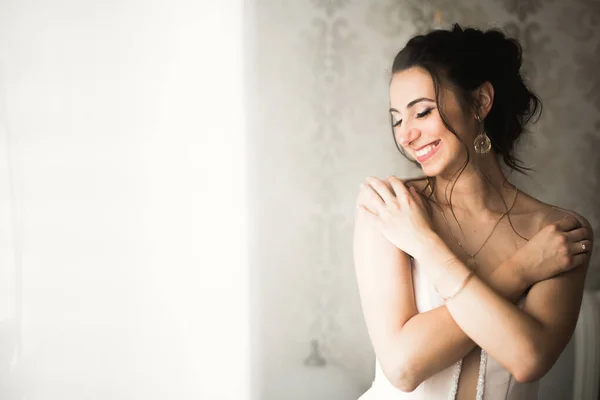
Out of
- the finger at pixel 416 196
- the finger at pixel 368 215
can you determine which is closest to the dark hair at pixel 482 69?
the finger at pixel 416 196

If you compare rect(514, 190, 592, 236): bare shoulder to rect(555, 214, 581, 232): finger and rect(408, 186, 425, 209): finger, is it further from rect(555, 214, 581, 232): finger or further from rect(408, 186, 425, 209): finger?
rect(408, 186, 425, 209): finger

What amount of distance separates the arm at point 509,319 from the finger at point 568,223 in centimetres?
12

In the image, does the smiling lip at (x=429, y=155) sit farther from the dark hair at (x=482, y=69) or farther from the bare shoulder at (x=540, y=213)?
the bare shoulder at (x=540, y=213)

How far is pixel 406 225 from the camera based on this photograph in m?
0.90

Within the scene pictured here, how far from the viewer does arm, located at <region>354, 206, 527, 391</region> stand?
0.86 m

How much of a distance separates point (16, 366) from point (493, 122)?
1.16 meters

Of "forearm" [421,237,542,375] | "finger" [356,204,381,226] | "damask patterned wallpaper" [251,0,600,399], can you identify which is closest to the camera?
"forearm" [421,237,542,375]

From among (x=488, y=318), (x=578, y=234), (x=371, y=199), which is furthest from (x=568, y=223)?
(x=371, y=199)

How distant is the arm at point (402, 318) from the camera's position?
864mm

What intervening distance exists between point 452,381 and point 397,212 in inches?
13.0

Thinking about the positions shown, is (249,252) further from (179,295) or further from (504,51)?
(504,51)

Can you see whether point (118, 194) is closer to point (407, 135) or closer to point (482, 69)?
point (407, 135)

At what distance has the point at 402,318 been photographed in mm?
894

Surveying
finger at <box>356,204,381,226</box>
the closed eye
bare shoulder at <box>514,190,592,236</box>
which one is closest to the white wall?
finger at <box>356,204,381,226</box>
